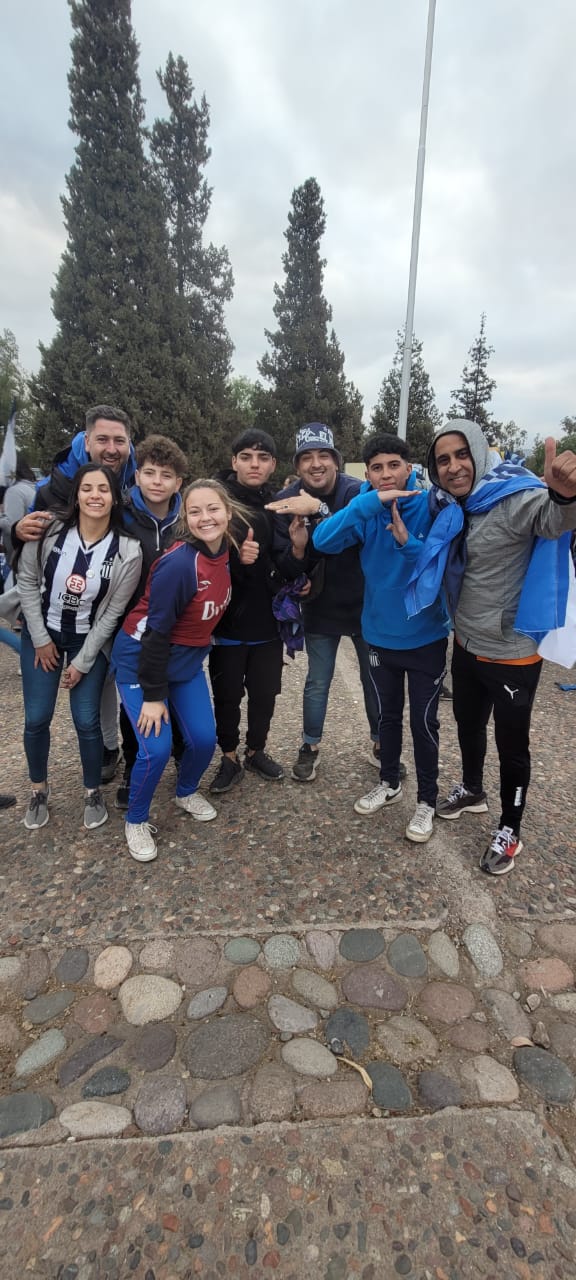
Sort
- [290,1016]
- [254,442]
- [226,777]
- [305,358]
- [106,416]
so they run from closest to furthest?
[290,1016] < [254,442] < [106,416] < [226,777] < [305,358]

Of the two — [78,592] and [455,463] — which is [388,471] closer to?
[455,463]

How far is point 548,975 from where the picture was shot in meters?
2.27

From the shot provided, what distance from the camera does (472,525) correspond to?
107 inches

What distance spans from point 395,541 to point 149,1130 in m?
2.56

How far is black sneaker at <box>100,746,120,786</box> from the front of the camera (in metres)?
3.79

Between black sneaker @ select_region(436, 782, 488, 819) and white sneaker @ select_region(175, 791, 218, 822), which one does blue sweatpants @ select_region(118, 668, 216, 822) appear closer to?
white sneaker @ select_region(175, 791, 218, 822)

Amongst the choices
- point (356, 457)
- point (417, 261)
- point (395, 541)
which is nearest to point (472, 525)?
point (395, 541)

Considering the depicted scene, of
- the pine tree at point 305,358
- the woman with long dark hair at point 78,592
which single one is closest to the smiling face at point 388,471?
the woman with long dark hair at point 78,592

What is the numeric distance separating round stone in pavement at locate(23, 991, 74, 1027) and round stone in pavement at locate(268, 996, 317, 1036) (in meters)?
0.77

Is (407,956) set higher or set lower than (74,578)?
lower

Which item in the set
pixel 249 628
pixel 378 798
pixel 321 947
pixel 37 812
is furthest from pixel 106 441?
pixel 321 947

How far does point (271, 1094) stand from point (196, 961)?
608 mm

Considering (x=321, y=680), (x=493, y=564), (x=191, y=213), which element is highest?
(x=191, y=213)

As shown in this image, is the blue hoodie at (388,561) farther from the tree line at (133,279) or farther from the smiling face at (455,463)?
the tree line at (133,279)
